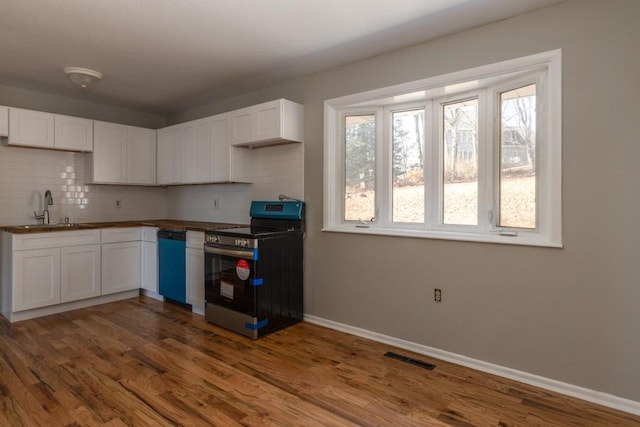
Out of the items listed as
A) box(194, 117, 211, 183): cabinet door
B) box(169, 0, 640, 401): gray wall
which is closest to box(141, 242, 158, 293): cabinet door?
box(194, 117, 211, 183): cabinet door

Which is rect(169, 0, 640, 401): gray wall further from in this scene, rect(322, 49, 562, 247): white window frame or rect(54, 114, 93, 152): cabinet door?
rect(54, 114, 93, 152): cabinet door

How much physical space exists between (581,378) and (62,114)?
5.65 meters

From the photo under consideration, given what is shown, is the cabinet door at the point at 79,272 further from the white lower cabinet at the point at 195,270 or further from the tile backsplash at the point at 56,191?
the white lower cabinet at the point at 195,270

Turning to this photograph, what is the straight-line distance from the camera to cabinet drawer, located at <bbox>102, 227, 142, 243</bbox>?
4195 millimetres

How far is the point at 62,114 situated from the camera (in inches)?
172

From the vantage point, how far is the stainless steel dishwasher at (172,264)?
13.2ft

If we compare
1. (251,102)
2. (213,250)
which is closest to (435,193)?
(213,250)

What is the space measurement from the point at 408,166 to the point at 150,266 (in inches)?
129

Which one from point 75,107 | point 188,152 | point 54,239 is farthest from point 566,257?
point 75,107

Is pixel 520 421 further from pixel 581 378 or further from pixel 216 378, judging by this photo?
pixel 216 378

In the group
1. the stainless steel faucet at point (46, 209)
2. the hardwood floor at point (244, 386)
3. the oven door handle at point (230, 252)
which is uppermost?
the stainless steel faucet at point (46, 209)

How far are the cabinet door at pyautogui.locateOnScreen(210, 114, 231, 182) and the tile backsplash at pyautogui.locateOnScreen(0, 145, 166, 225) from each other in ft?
5.62

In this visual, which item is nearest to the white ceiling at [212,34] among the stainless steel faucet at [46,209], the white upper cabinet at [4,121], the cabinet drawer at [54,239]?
the white upper cabinet at [4,121]

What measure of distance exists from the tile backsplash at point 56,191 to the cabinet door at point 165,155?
0.58 meters
